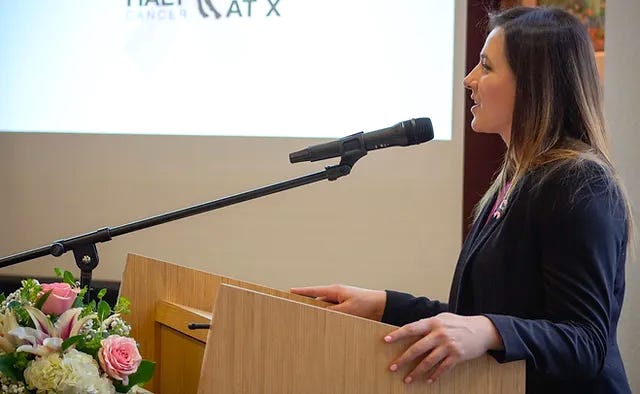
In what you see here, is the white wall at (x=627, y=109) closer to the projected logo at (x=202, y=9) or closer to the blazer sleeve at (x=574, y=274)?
the projected logo at (x=202, y=9)

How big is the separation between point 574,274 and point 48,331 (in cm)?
73

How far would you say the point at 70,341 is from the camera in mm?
1062

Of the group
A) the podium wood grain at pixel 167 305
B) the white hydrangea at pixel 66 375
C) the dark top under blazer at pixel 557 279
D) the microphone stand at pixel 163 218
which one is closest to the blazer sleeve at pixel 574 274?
the dark top under blazer at pixel 557 279

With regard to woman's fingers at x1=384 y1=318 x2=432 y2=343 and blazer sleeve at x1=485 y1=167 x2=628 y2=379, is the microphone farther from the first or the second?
woman's fingers at x1=384 y1=318 x2=432 y2=343

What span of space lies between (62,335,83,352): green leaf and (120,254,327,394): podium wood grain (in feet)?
0.93

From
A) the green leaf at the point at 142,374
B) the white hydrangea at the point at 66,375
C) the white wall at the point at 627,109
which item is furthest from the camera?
the white wall at the point at 627,109

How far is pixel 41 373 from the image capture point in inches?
40.0

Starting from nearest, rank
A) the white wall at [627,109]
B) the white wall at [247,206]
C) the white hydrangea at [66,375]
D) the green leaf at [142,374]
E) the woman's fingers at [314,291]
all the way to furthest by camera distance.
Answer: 1. the white hydrangea at [66,375]
2. the green leaf at [142,374]
3. the woman's fingers at [314,291]
4. the white wall at [627,109]
5. the white wall at [247,206]

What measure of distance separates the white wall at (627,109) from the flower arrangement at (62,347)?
1805 millimetres

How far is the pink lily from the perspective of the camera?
41.4 inches

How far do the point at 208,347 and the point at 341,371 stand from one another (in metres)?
0.17

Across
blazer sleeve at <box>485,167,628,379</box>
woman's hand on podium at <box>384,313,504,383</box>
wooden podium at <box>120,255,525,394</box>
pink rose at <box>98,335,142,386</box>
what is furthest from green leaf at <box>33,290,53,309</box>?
blazer sleeve at <box>485,167,628,379</box>

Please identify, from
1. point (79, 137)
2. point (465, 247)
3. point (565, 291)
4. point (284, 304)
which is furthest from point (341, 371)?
point (79, 137)

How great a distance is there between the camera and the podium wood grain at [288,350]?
102 centimetres
